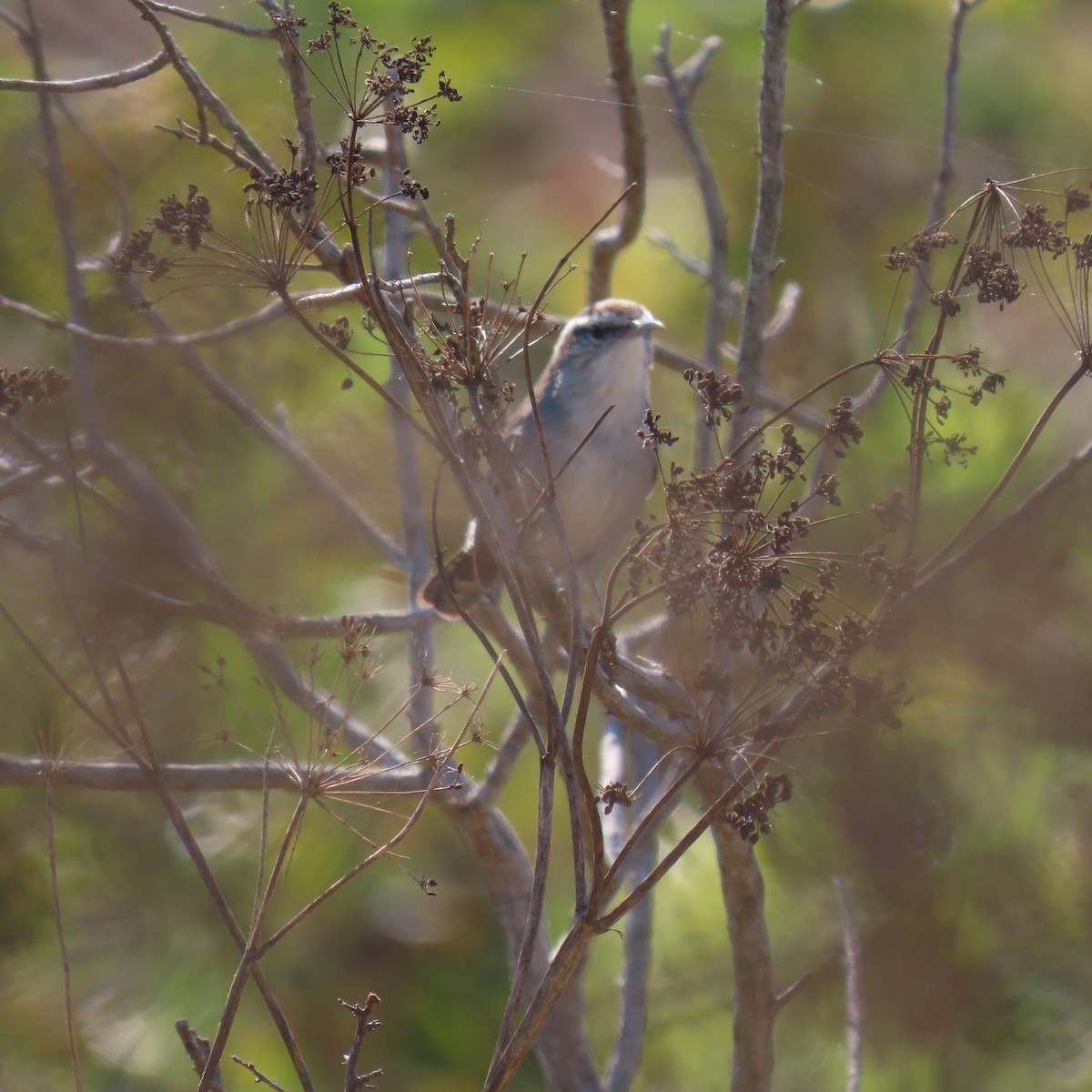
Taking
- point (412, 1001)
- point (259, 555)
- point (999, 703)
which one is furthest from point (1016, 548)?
point (412, 1001)

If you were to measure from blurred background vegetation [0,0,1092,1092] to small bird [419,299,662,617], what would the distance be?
22 cm

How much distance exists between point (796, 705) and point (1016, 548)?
80 cm

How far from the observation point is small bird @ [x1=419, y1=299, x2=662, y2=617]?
339 cm

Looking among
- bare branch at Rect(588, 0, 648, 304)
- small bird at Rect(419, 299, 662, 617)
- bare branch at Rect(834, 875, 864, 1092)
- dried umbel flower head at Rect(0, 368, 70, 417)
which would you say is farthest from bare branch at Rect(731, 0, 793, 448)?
dried umbel flower head at Rect(0, 368, 70, 417)

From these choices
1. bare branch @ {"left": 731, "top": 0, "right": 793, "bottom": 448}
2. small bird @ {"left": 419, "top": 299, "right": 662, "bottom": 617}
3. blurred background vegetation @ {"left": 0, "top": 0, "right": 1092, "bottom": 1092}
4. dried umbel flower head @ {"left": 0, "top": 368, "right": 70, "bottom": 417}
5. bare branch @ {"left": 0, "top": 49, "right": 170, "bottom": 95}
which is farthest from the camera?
small bird @ {"left": 419, "top": 299, "right": 662, "bottom": 617}

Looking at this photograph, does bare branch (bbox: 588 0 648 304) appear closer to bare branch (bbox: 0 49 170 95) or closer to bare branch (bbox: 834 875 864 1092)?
bare branch (bbox: 0 49 170 95)

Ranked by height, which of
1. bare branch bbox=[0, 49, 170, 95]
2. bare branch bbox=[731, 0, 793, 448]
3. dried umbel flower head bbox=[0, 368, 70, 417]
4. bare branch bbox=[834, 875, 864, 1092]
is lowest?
bare branch bbox=[834, 875, 864, 1092]

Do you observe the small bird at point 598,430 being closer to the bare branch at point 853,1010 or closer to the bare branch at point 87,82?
the bare branch at point 853,1010

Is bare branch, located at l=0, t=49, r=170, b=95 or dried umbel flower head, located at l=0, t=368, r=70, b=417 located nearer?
dried umbel flower head, located at l=0, t=368, r=70, b=417

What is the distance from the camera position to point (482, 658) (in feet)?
12.2

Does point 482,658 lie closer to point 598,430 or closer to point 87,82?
point 598,430

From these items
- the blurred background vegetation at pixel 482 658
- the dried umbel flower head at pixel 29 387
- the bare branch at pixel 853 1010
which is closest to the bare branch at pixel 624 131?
the blurred background vegetation at pixel 482 658

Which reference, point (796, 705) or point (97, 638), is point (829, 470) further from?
point (97, 638)

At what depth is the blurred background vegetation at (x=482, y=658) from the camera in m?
2.31
